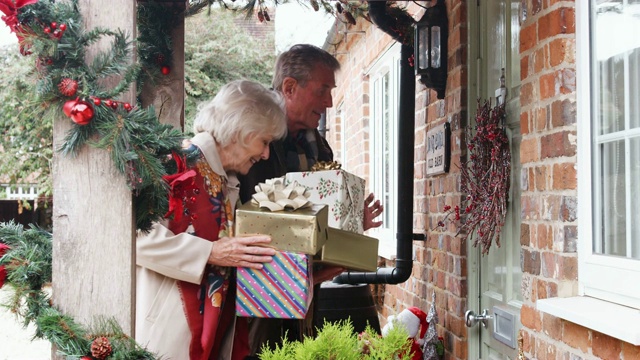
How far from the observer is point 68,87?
5.74 ft

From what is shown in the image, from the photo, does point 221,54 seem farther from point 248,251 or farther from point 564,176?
point 564,176

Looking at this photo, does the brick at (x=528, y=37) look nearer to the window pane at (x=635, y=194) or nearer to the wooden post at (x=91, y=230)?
the window pane at (x=635, y=194)

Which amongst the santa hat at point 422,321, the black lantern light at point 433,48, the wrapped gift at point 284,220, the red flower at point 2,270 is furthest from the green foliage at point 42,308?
the black lantern light at point 433,48

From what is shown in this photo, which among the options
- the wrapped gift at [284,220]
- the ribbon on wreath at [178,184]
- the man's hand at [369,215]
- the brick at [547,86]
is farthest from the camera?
the man's hand at [369,215]

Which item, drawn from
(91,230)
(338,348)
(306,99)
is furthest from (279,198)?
(306,99)

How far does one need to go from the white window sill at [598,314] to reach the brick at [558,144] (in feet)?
1.42

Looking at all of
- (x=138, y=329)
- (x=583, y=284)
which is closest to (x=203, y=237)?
(x=138, y=329)

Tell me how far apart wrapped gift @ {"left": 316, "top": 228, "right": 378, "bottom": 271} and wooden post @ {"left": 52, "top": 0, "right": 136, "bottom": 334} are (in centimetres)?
94

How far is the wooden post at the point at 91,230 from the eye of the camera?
181 centimetres

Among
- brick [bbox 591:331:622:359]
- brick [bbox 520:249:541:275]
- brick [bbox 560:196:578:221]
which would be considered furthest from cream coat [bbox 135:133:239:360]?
brick [bbox 591:331:622:359]

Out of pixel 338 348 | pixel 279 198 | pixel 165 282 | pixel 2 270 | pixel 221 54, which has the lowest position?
pixel 338 348

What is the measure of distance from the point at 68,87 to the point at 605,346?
1.53m

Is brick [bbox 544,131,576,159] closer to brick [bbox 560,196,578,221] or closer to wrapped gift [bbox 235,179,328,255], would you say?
brick [bbox 560,196,578,221]

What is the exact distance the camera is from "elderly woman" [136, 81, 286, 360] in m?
2.52
